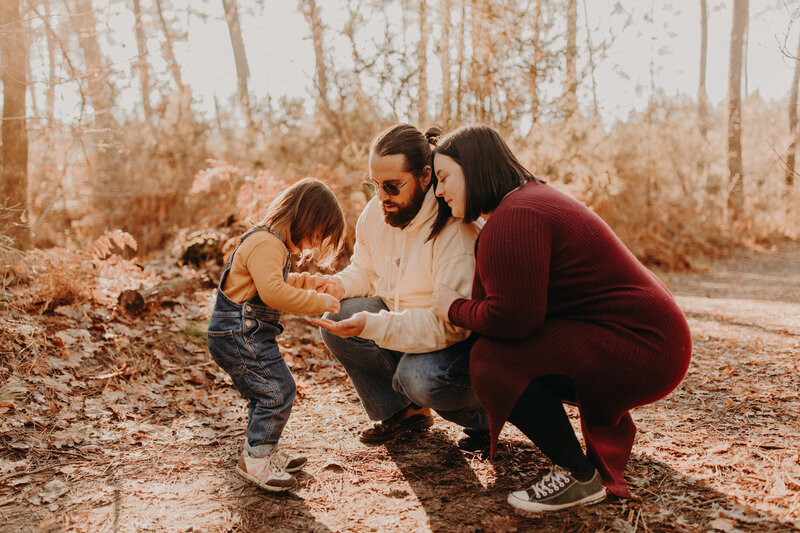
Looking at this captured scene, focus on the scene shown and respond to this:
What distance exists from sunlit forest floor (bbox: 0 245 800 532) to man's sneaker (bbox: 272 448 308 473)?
9 cm

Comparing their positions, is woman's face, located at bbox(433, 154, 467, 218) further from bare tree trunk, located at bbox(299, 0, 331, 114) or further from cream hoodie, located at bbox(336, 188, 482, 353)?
bare tree trunk, located at bbox(299, 0, 331, 114)

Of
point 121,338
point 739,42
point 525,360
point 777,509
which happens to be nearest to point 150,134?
point 121,338

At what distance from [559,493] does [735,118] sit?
14.9m

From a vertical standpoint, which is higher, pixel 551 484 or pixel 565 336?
pixel 565 336

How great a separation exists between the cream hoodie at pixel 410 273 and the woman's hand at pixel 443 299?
0.07 metres

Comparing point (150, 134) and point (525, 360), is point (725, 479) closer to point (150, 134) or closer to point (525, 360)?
point (525, 360)

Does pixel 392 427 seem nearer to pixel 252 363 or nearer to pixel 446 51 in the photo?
pixel 252 363

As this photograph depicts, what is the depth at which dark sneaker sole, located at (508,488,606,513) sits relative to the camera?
219 centimetres

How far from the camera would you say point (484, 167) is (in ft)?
7.77

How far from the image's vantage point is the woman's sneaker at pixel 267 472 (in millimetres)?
2449

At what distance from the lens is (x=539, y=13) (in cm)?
739

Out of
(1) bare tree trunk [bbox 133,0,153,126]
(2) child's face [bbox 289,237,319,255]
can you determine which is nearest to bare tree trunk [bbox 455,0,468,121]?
(1) bare tree trunk [bbox 133,0,153,126]

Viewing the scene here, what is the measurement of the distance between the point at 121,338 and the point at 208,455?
70.5 inches

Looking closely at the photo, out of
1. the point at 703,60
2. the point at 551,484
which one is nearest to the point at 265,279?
the point at 551,484
